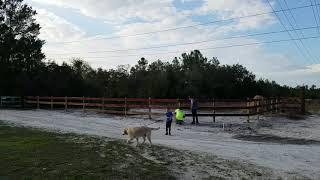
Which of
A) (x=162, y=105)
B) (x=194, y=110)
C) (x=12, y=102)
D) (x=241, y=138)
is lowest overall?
(x=241, y=138)

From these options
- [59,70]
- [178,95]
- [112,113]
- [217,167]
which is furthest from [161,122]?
[178,95]

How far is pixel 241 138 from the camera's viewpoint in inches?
810

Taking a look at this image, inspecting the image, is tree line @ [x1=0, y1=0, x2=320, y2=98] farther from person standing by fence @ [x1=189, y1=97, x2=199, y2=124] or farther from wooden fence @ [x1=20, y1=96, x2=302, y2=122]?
person standing by fence @ [x1=189, y1=97, x2=199, y2=124]

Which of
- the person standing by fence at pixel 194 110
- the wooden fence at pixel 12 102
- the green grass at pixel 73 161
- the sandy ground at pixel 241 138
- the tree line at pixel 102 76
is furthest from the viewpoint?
the tree line at pixel 102 76

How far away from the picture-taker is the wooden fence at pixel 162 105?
1117 inches

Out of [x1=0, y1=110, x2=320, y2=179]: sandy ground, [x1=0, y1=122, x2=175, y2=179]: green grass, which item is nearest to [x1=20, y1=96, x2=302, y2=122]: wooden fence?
[x1=0, y1=110, x2=320, y2=179]: sandy ground

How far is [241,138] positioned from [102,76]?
54.1 m

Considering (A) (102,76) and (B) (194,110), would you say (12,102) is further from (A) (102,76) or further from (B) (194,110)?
(A) (102,76)

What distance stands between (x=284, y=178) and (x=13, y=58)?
41.1m

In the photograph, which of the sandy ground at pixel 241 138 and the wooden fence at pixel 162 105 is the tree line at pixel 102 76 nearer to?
the wooden fence at pixel 162 105

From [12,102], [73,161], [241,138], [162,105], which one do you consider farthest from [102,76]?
[73,161]

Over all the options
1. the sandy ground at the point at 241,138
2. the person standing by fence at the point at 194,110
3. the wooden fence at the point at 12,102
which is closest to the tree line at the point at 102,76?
the wooden fence at the point at 12,102

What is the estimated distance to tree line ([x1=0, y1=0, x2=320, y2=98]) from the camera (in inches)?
1804

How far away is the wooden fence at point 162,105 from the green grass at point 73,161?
36.7 ft
